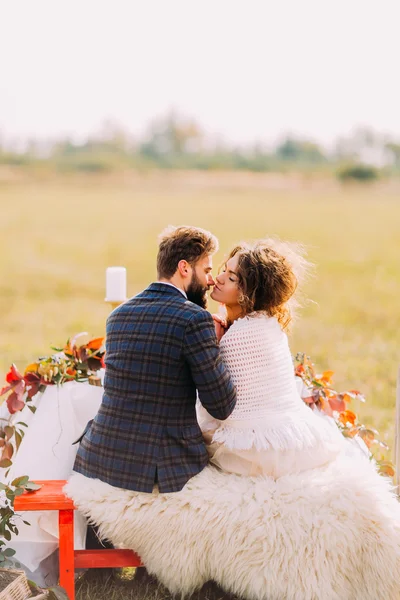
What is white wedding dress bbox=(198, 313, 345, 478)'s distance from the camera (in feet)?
8.15

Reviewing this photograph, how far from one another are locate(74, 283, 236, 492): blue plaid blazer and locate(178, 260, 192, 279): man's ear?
10cm

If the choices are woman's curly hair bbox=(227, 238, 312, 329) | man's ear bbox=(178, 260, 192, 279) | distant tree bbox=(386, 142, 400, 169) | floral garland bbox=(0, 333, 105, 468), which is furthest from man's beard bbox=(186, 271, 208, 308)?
distant tree bbox=(386, 142, 400, 169)

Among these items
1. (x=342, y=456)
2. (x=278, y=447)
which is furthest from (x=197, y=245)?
(x=342, y=456)

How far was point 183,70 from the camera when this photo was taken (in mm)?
36688

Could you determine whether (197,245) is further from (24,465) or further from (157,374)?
(24,465)

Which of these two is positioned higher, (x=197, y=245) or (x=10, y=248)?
(x=197, y=245)

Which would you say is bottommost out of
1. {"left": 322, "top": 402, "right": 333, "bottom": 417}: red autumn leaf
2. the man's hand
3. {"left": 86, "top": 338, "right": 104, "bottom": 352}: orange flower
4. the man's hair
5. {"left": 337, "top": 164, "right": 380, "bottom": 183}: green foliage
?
{"left": 337, "top": 164, "right": 380, "bottom": 183}: green foliage

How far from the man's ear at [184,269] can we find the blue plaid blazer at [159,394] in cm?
10

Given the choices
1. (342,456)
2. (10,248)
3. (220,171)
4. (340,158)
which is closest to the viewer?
(342,456)

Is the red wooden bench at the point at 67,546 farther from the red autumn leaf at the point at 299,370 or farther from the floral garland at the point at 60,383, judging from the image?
the red autumn leaf at the point at 299,370

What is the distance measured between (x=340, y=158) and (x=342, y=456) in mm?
36512

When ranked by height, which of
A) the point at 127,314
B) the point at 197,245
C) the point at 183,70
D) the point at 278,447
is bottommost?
the point at 278,447

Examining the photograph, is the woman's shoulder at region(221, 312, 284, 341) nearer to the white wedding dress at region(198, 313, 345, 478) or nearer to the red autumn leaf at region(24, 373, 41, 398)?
the white wedding dress at region(198, 313, 345, 478)

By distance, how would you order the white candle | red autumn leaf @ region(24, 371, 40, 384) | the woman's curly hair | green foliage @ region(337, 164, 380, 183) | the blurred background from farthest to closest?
1. green foliage @ region(337, 164, 380, 183)
2. the blurred background
3. the white candle
4. red autumn leaf @ region(24, 371, 40, 384)
5. the woman's curly hair
